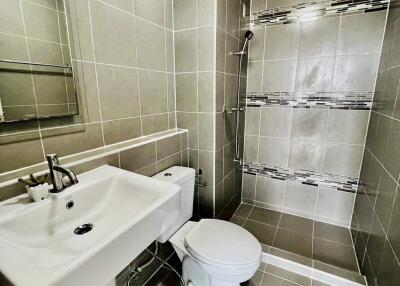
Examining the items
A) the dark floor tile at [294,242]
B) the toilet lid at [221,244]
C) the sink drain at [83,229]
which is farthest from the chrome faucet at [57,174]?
the dark floor tile at [294,242]

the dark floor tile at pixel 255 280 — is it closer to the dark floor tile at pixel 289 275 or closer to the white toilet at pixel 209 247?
the dark floor tile at pixel 289 275

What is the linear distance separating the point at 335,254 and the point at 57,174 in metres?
2.03

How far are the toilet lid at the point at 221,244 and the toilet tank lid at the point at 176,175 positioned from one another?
32 cm

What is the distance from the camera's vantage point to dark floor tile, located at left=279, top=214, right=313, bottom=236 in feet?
6.52

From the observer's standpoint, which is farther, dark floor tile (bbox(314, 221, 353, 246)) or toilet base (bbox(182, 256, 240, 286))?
dark floor tile (bbox(314, 221, 353, 246))

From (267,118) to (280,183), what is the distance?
0.70m

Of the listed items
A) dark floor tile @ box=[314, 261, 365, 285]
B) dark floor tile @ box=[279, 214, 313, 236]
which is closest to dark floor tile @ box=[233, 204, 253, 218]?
dark floor tile @ box=[279, 214, 313, 236]

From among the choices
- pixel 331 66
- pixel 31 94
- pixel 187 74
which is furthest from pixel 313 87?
pixel 31 94

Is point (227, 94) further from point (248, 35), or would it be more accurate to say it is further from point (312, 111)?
point (312, 111)

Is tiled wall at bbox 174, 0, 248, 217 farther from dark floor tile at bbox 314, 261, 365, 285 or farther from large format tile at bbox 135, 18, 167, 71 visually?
dark floor tile at bbox 314, 261, 365, 285

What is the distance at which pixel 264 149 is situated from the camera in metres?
2.22

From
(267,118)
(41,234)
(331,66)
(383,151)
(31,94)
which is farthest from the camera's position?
(267,118)

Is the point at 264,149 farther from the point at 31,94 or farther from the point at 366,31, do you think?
→ the point at 31,94

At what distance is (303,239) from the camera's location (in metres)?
1.87
